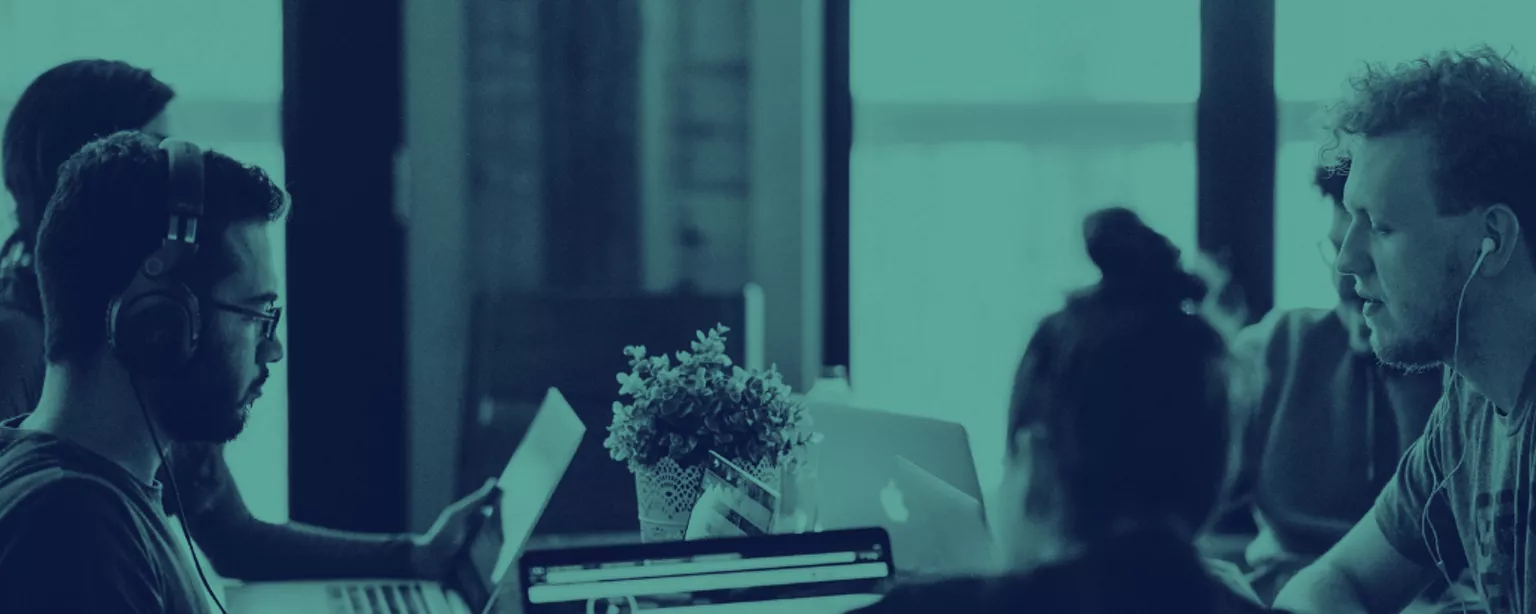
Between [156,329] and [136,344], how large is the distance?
2 centimetres

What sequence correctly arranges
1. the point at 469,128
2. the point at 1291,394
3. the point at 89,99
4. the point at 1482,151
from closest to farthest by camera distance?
the point at 1482,151, the point at 89,99, the point at 1291,394, the point at 469,128

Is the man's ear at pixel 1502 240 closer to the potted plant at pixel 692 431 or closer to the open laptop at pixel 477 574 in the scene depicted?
the potted plant at pixel 692 431

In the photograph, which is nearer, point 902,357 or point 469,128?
point 469,128

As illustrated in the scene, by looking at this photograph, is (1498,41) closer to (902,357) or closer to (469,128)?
(902,357)

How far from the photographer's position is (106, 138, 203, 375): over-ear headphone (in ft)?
3.87

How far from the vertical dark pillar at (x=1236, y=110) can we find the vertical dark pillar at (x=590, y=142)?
1.18m

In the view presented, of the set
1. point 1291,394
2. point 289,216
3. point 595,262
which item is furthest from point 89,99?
point 1291,394

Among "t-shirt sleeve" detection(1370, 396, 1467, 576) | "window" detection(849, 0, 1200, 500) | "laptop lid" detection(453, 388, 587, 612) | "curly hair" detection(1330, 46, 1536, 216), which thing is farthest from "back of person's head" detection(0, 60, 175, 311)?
"t-shirt sleeve" detection(1370, 396, 1467, 576)

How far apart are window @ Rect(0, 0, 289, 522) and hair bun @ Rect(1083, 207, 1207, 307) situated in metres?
1.86

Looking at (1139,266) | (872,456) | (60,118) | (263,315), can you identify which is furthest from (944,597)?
(60,118)

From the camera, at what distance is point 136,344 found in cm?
118

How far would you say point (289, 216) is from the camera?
249 centimetres

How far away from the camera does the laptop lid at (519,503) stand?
4.72ft

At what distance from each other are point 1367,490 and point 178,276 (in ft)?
6.32
